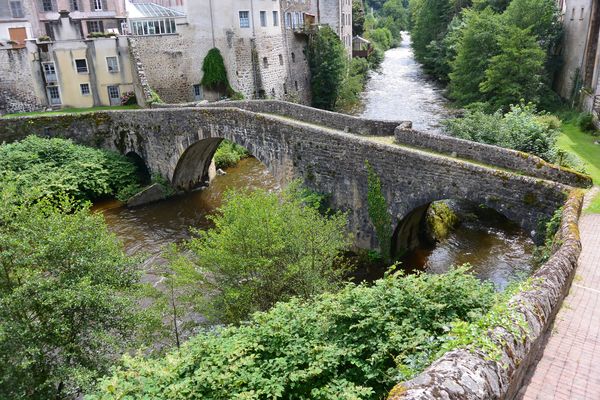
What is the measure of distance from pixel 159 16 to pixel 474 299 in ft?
123

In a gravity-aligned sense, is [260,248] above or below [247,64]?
below

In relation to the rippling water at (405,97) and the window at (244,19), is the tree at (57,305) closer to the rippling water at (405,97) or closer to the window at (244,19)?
the rippling water at (405,97)

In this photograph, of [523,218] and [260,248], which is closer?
[260,248]

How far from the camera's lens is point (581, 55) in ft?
Answer: 110

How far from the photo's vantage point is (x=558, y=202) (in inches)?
569

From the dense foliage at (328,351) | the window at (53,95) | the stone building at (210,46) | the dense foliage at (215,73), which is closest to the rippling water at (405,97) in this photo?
the stone building at (210,46)

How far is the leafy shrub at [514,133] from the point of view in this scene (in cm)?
2092

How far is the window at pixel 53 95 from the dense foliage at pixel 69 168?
400 inches

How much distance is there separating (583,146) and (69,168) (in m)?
27.5

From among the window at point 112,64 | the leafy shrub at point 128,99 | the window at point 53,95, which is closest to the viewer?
the window at point 53,95

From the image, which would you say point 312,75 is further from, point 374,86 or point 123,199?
point 123,199

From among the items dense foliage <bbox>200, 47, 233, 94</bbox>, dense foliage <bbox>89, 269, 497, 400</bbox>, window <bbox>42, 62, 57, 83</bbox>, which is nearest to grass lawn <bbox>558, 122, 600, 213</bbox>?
dense foliage <bbox>89, 269, 497, 400</bbox>

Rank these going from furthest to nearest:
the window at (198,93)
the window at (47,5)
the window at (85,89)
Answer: the window at (47,5), the window at (198,93), the window at (85,89)

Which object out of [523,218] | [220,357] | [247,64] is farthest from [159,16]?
[220,357]
